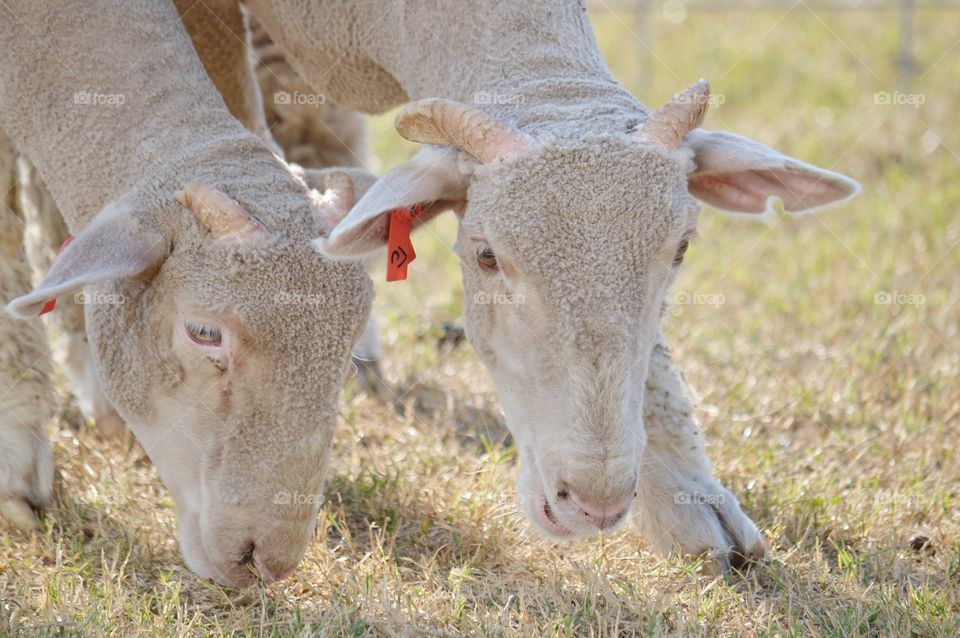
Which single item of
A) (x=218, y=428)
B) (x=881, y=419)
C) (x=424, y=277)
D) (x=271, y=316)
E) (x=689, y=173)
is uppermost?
(x=689, y=173)

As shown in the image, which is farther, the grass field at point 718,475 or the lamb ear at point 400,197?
the grass field at point 718,475

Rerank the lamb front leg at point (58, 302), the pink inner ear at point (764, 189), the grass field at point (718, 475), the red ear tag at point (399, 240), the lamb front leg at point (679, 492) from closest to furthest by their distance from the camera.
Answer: the grass field at point (718, 475) → the red ear tag at point (399, 240) → the pink inner ear at point (764, 189) → the lamb front leg at point (679, 492) → the lamb front leg at point (58, 302)

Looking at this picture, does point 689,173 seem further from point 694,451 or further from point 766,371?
point 766,371

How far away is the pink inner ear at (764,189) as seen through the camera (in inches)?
156

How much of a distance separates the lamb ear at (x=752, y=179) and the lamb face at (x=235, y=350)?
1123 millimetres

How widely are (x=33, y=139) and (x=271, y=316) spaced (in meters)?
1.32

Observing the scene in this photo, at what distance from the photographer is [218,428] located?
143 inches

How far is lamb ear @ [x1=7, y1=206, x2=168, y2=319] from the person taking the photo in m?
3.40

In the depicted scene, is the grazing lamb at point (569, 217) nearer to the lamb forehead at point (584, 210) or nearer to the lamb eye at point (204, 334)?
the lamb forehead at point (584, 210)

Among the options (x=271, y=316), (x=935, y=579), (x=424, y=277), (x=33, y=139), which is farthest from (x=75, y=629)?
(x=424, y=277)

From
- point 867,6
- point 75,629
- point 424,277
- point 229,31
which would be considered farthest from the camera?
point 867,6

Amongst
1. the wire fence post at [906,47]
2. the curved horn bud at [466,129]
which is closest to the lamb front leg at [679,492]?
the curved horn bud at [466,129]

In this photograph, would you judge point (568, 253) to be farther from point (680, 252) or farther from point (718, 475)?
point (718, 475)

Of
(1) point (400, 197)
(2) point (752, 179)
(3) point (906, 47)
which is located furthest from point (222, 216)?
(3) point (906, 47)
